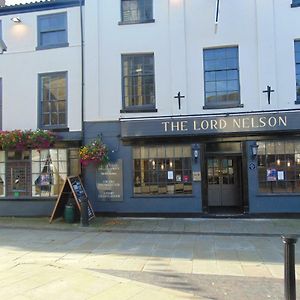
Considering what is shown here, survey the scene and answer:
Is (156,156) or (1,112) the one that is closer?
(156,156)

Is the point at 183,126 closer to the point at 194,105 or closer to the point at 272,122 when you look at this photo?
the point at 194,105

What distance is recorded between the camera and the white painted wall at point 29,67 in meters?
13.7

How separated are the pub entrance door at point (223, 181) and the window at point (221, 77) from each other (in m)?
2.18

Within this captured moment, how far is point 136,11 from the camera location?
13484 mm

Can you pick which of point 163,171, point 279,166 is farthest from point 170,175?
point 279,166

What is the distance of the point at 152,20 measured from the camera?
1318 centimetres

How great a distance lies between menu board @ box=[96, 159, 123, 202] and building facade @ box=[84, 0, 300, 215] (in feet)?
0.12

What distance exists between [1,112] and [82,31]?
442cm

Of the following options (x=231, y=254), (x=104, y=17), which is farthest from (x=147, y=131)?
(x=231, y=254)

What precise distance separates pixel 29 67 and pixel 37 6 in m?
2.36

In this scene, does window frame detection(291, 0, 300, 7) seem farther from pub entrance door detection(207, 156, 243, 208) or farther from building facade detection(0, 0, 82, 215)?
building facade detection(0, 0, 82, 215)

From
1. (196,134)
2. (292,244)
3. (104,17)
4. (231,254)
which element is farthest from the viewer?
(104,17)

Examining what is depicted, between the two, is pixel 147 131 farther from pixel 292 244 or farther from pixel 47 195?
pixel 292 244

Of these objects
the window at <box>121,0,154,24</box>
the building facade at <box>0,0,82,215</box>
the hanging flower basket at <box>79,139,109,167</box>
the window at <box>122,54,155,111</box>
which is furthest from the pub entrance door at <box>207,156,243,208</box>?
the window at <box>121,0,154,24</box>
